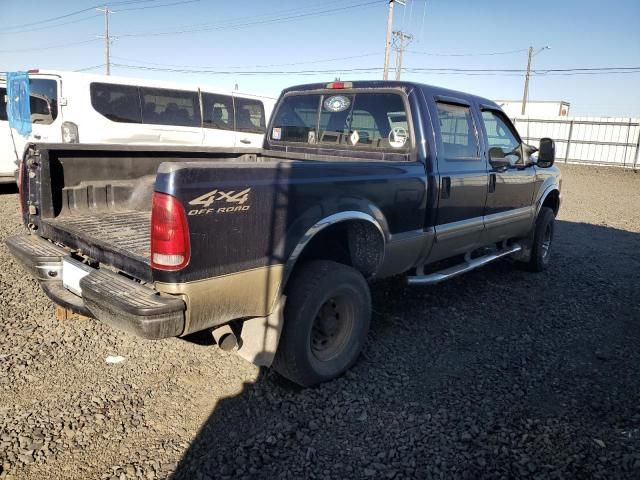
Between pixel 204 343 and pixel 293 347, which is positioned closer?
pixel 293 347

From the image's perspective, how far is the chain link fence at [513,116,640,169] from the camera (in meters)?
20.6

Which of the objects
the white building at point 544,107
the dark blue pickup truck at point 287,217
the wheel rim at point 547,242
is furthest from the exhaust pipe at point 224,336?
the white building at point 544,107

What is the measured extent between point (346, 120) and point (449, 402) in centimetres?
236

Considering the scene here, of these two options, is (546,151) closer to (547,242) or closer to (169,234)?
(547,242)

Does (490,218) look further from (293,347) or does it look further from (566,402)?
(293,347)

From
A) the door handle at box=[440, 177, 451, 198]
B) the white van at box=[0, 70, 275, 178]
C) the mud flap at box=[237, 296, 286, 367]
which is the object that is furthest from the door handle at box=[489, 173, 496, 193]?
the white van at box=[0, 70, 275, 178]

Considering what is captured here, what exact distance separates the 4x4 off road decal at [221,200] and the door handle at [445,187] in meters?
1.93

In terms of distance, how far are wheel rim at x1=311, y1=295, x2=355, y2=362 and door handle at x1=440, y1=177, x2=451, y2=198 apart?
4.21ft

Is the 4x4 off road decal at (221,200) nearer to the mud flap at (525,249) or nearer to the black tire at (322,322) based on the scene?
the black tire at (322,322)

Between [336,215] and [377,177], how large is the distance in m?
0.50

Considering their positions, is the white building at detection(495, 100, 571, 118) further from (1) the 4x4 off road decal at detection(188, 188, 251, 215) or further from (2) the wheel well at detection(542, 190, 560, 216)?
(1) the 4x4 off road decal at detection(188, 188, 251, 215)

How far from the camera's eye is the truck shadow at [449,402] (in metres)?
2.52

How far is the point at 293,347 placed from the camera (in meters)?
2.91

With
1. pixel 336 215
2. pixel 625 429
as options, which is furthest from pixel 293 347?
pixel 625 429
